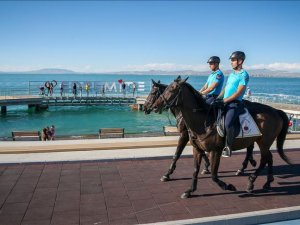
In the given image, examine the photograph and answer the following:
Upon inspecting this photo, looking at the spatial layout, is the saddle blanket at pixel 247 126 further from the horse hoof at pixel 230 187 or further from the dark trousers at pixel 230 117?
the horse hoof at pixel 230 187

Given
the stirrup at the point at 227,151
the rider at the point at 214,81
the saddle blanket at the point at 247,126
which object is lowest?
the stirrup at the point at 227,151

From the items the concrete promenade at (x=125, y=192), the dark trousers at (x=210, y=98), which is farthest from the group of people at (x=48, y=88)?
the dark trousers at (x=210, y=98)

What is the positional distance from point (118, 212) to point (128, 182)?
1.68 meters

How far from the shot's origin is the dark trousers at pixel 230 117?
651 cm

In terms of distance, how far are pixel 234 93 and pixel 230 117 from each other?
0.52 metres

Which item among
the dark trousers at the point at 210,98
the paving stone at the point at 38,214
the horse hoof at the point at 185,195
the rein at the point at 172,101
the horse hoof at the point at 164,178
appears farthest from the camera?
the horse hoof at the point at 164,178

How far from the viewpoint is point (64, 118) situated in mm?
40656

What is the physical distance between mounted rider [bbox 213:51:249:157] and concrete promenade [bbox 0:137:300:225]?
4.24ft

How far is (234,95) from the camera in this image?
6574 millimetres

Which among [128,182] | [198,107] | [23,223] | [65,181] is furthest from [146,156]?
[23,223]

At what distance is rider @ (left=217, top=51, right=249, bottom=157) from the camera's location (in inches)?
257

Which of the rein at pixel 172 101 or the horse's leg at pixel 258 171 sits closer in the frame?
the rein at pixel 172 101

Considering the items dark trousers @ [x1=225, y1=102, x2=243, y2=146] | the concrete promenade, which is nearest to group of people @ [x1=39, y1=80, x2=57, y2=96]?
the concrete promenade

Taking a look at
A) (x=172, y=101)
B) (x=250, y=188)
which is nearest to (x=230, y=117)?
(x=172, y=101)
